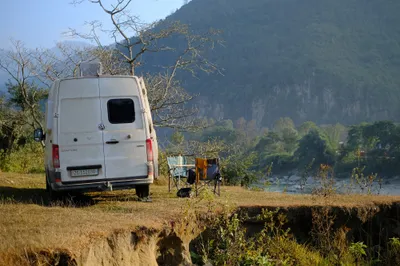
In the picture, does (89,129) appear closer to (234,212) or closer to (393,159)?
(234,212)

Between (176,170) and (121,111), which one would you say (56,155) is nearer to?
(121,111)

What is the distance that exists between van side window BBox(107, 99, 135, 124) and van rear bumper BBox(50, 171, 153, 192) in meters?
1.07

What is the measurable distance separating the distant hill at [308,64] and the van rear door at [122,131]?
329 ft

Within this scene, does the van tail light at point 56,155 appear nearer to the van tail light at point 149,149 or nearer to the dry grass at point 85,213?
the dry grass at point 85,213

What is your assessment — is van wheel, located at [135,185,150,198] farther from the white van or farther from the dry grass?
the white van

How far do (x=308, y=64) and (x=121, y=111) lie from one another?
119983 millimetres

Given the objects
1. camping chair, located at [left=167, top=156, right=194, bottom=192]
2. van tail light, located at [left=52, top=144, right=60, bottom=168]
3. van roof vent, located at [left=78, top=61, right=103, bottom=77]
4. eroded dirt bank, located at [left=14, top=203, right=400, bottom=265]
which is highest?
van roof vent, located at [left=78, top=61, right=103, bottom=77]

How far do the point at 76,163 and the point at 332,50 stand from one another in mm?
122399

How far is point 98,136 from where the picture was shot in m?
9.48

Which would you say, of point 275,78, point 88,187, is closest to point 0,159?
point 88,187

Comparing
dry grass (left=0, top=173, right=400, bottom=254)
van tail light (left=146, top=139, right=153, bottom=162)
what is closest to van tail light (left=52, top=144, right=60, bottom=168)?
dry grass (left=0, top=173, right=400, bottom=254)

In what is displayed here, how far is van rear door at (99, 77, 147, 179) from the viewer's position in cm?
955

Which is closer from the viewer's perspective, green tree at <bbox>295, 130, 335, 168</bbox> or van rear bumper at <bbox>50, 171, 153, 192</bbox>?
van rear bumper at <bbox>50, 171, 153, 192</bbox>

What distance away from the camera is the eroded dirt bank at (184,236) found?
20.4 feet
